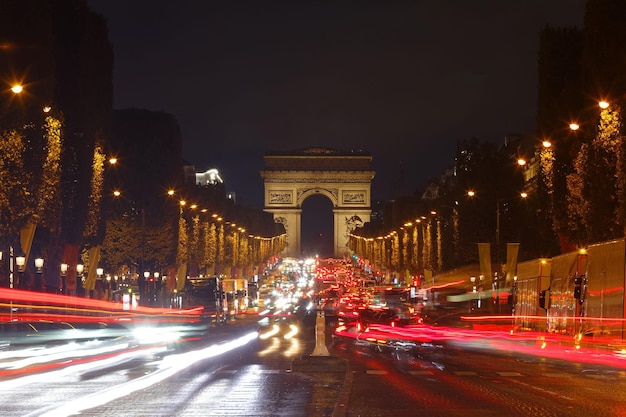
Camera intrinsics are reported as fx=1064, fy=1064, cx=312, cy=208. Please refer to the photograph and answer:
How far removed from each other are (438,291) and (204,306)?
3314 cm

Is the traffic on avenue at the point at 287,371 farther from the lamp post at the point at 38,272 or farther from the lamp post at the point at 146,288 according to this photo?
the lamp post at the point at 146,288

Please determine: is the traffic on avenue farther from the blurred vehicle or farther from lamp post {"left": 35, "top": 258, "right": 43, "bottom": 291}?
lamp post {"left": 35, "top": 258, "right": 43, "bottom": 291}

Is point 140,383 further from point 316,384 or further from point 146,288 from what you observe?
point 146,288

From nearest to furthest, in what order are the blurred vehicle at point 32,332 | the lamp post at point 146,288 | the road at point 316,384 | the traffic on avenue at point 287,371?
the road at point 316,384 → the traffic on avenue at point 287,371 → the blurred vehicle at point 32,332 → the lamp post at point 146,288

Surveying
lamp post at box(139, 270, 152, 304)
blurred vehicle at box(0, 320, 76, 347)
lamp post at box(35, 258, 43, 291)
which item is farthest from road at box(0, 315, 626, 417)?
lamp post at box(139, 270, 152, 304)

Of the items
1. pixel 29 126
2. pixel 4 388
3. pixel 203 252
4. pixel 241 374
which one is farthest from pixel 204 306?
pixel 203 252

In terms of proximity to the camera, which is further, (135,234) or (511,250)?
(135,234)

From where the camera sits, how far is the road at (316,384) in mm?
15133

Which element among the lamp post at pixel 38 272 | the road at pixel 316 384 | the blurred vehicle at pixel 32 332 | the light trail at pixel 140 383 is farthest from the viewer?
the lamp post at pixel 38 272

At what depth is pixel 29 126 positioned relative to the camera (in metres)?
41.6

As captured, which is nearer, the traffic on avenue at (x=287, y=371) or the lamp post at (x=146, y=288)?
the traffic on avenue at (x=287, y=371)

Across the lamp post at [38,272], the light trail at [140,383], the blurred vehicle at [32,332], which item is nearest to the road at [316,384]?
the light trail at [140,383]

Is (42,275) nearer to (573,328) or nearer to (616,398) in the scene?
(573,328)

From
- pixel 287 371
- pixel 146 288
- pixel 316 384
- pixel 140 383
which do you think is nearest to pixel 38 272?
pixel 146 288
